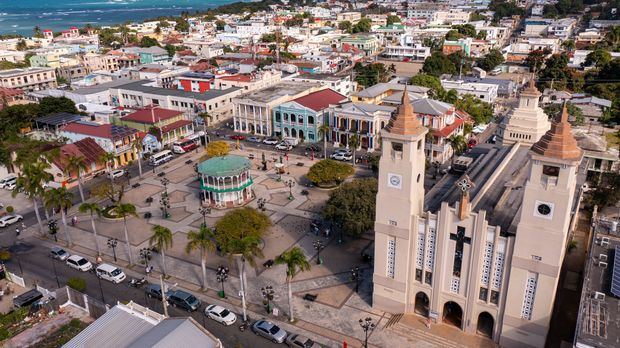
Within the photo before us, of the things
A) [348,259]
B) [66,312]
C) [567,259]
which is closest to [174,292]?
[66,312]

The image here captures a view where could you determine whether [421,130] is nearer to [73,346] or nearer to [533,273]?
[533,273]

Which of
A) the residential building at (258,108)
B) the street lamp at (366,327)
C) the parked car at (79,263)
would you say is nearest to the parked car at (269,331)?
the street lamp at (366,327)

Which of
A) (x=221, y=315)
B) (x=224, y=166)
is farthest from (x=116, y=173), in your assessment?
(x=221, y=315)

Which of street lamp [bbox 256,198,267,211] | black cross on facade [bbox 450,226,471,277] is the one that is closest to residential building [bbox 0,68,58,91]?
street lamp [bbox 256,198,267,211]

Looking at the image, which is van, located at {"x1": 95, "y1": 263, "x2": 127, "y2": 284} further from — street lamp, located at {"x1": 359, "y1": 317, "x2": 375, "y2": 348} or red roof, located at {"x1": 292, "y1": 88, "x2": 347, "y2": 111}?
A: red roof, located at {"x1": 292, "y1": 88, "x2": 347, "y2": 111}

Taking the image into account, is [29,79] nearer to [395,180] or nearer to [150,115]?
[150,115]

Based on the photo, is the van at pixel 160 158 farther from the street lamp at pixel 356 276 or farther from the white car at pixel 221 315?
the street lamp at pixel 356 276
